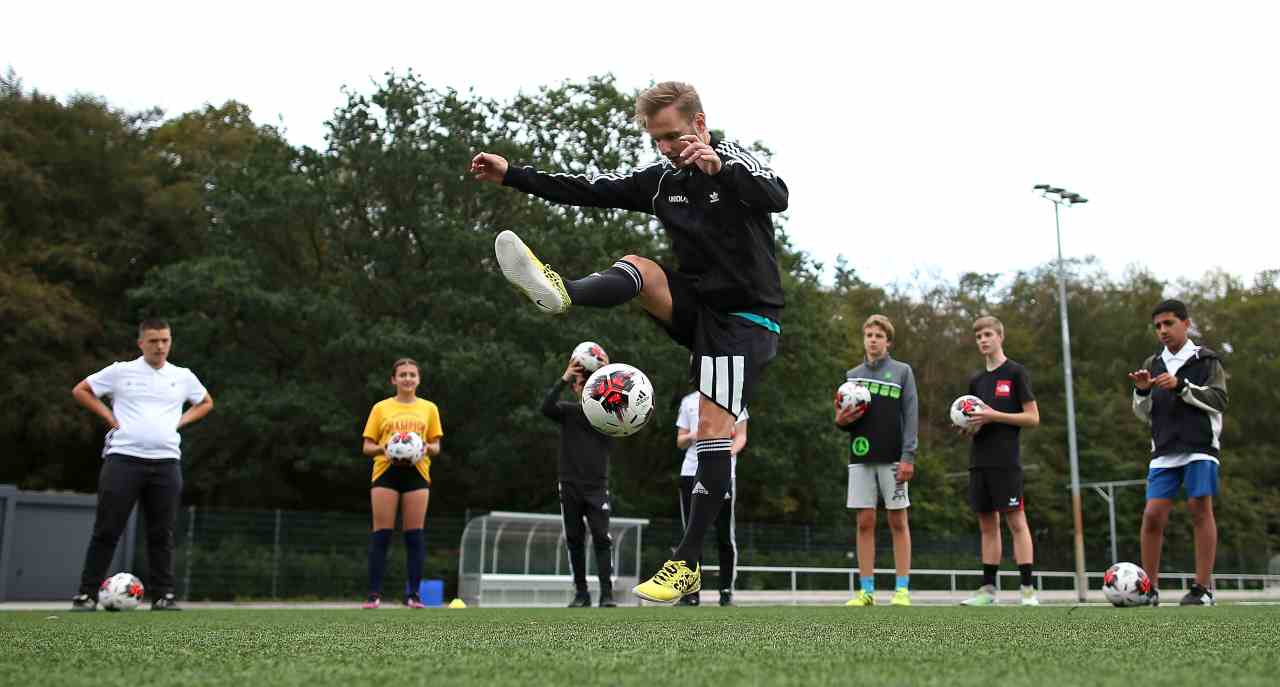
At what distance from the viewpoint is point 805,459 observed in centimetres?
2869

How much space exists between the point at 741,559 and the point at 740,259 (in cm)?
1670

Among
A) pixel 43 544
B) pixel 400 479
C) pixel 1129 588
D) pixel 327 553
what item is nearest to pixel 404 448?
pixel 400 479

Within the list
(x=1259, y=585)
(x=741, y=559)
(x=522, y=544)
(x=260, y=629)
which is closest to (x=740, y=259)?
(x=260, y=629)

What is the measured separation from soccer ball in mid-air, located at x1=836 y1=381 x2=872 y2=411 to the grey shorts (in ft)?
1.56

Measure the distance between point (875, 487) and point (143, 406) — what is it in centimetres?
516

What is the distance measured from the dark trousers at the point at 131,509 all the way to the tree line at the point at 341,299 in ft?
52.7

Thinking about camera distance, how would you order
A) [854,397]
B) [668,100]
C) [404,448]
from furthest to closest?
[854,397] < [404,448] < [668,100]

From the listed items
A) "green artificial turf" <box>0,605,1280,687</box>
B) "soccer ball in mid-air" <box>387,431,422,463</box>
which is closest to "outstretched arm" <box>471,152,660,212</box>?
"green artificial turf" <box>0,605,1280,687</box>

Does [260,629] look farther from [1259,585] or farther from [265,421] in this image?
[1259,585]

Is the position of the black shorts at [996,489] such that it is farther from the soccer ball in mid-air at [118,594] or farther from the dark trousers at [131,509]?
the soccer ball in mid-air at [118,594]

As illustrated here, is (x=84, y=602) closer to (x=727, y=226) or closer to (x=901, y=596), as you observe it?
(x=727, y=226)

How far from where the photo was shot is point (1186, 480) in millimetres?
7555

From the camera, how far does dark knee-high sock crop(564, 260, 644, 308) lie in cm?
427

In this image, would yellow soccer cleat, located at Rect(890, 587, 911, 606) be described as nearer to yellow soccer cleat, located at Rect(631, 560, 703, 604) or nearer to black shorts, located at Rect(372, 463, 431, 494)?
black shorts, located at Rect(372, 463, 431, 494)
